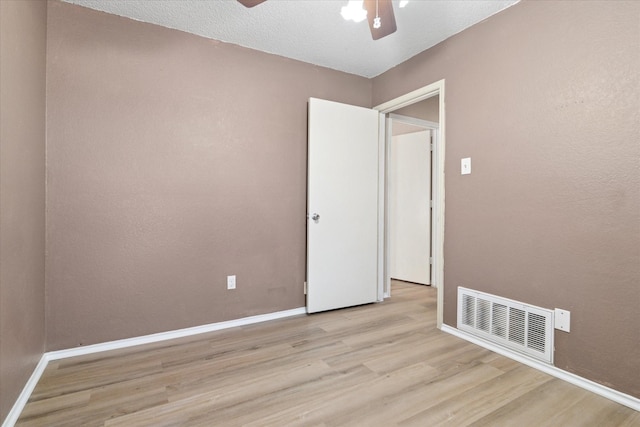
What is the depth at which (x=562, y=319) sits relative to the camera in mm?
1771

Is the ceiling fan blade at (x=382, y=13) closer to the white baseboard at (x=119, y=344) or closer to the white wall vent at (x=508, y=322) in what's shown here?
the white wall vent at (x=508, y=322)

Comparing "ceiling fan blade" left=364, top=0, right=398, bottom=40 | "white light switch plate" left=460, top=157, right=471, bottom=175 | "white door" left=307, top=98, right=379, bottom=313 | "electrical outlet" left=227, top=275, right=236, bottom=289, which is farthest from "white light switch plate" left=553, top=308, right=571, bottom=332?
"electrical outlet" left=227, top=275, right=236, bottom=289

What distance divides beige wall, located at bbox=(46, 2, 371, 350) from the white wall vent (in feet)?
4.70

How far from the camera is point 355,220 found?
2984 mm

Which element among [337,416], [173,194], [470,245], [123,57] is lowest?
[337,416]

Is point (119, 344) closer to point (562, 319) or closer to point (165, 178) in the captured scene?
point (165, 178)

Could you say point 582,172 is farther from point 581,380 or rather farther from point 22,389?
point 22,389

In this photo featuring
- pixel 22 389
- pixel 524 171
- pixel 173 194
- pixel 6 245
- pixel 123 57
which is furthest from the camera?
pixel 173 194

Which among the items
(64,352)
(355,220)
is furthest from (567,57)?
(64,352)

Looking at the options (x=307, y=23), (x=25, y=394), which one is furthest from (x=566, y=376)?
(x=25, y=394)

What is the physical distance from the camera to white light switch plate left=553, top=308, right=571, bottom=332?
175cm

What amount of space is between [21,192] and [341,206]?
2199 mm

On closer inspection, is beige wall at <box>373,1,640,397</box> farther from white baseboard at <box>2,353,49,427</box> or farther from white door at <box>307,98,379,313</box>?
white baseboard at <box>2,353,49,427</box>

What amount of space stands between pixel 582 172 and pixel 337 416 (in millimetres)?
1837
